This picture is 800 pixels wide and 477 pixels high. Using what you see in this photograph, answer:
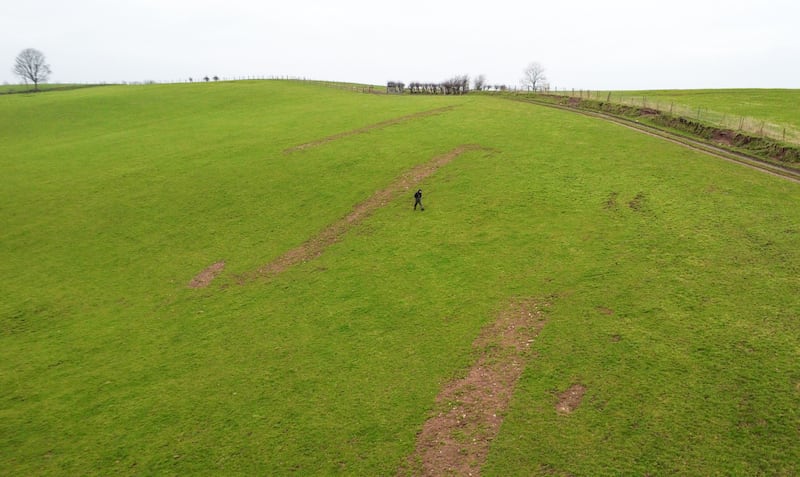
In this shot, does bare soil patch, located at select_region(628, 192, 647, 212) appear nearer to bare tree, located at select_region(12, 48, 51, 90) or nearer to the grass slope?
the grass slope

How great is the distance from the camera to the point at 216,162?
45.2m

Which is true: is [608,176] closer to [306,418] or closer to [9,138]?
[306,418]

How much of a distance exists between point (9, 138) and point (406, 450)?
74.9 m

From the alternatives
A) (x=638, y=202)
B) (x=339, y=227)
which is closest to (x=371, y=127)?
(x=339, y=227)

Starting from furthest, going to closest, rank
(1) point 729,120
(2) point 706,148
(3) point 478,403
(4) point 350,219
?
(1) point 729,120 < (2) point 706,148 < (4) point 350,219 < (3) point 478,403

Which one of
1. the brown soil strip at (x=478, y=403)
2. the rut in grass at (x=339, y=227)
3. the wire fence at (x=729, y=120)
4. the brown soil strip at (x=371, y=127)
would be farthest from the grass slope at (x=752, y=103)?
the brown soil strip at (x=478, y=403)

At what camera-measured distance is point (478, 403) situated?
687 inches

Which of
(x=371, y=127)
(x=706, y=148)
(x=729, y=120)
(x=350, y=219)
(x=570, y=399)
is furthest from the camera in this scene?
(x=371, y=127)

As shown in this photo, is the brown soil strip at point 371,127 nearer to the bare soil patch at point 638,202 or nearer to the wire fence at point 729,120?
the wire fence at point 729,120

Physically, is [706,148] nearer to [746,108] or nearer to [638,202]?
[638,202]

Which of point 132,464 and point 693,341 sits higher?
point 693,341

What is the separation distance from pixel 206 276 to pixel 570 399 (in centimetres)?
2382

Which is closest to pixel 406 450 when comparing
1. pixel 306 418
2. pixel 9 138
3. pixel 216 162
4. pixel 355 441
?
pixel 355 441

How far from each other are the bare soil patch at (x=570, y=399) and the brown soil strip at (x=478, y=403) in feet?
6.44
